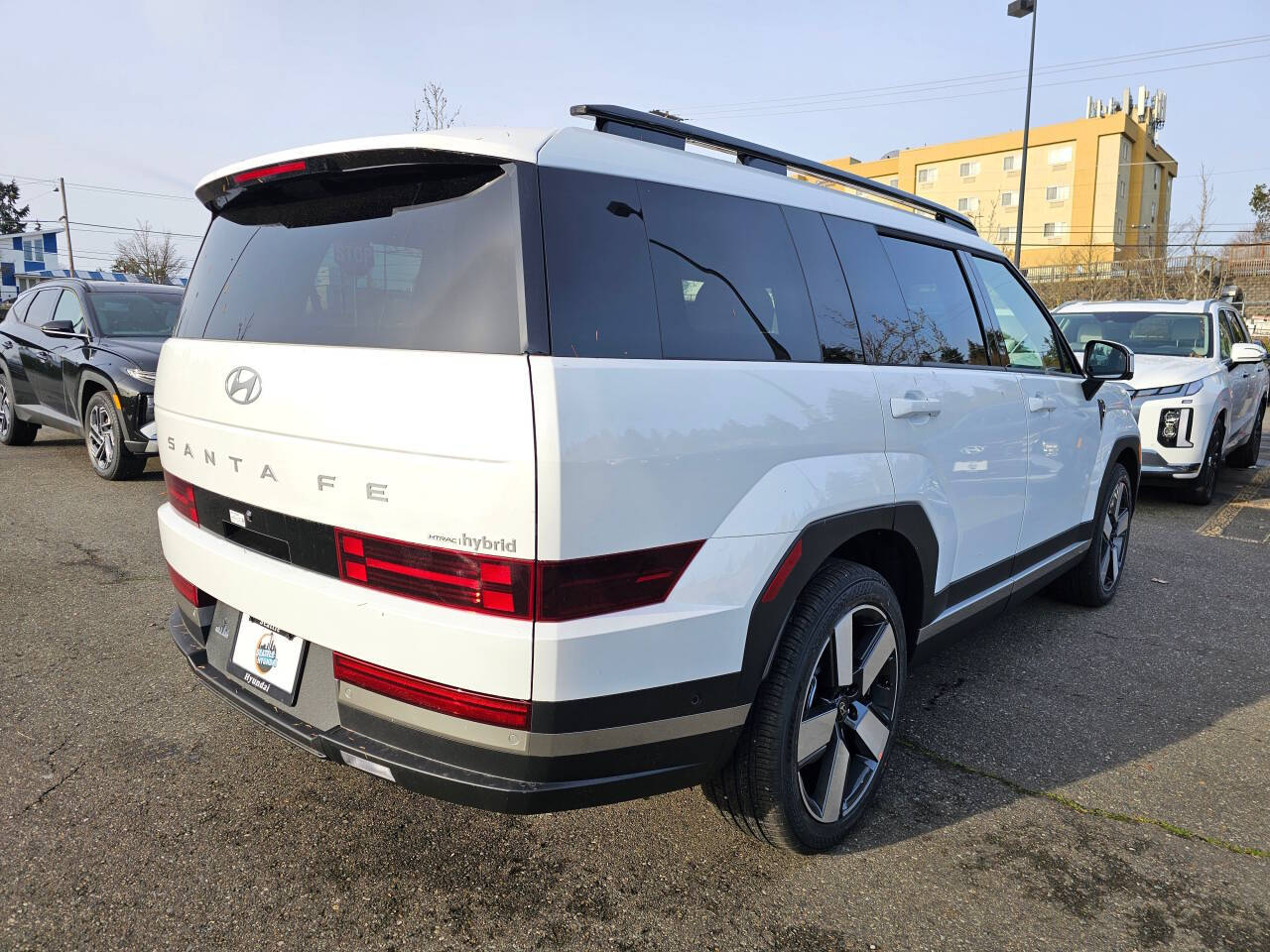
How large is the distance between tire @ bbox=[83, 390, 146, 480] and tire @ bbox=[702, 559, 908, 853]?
6.53 metres

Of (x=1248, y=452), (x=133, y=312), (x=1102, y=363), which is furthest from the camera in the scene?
(x=1248, y=452)

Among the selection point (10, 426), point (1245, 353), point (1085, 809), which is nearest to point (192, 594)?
point (1085, 809)

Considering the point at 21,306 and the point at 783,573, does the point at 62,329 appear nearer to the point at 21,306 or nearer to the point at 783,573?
the point at 21,306

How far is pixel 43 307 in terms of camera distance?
28.1ft

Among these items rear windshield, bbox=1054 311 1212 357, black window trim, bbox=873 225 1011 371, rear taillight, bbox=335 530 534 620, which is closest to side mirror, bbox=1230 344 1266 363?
rear windshield, bbox=1054 311 1212 357

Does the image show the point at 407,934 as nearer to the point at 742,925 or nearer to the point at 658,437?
the point at 742,925

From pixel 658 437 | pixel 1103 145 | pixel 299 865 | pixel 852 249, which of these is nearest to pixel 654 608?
pixel 658 437

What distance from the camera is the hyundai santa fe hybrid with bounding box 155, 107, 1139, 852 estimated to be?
180 centimetres

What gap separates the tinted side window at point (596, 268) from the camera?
184cm

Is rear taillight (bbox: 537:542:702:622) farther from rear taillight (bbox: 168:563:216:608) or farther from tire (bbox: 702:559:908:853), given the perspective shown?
rear taillight (bbox: 168:563:216:608)

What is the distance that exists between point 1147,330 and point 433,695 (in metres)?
8.68

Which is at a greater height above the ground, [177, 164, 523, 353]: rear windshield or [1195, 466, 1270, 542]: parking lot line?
[177, 164, 523, 353]: rear windshield

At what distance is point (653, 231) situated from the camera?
2.08 m

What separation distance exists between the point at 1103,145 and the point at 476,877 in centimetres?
6762
